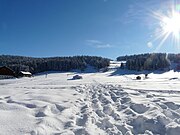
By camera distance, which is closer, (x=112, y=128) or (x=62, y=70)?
(x=112, y=128)

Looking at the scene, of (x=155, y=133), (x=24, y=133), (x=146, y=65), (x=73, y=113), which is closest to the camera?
(x=24, y=133)

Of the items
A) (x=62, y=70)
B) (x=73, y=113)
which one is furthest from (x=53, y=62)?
(x=73, y=113)

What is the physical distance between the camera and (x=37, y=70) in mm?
135625

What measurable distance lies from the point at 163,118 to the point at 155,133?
126 centimetres

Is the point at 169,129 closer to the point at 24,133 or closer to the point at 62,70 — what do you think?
the point at 24,133

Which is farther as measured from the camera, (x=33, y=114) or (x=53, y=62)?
(x=53, y=62)

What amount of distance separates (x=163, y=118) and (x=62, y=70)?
13417 cm

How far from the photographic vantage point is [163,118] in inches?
268

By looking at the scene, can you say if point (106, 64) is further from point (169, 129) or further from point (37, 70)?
point (169, 129)

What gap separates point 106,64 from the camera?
15238cm

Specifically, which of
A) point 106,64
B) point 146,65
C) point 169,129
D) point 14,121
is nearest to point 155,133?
point 169,129

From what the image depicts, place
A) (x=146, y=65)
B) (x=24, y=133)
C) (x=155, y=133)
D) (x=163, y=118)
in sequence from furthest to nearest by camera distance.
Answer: (x=146, y=65) → (x=163, y=118) → (x=155, y=133) → (x=24, y=133)

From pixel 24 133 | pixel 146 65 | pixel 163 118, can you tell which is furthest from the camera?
pixel 146 65

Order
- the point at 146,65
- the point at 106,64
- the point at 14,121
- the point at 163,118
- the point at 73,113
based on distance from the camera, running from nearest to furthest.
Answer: the point at 14,121, the point at 163,118, the point at 73,113, the point at 146,65, the point at 106,64
